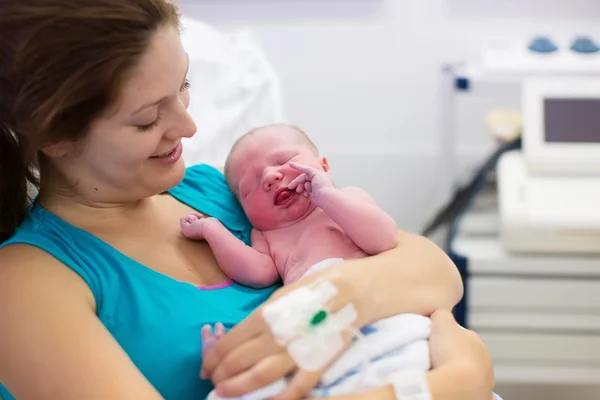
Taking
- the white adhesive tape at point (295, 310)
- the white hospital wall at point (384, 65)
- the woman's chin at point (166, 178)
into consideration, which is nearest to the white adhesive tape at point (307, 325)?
the white adhesive tape at point (295, 310)

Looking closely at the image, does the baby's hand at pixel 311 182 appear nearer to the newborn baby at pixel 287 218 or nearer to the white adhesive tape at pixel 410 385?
the newborn baby at pixel 287 218

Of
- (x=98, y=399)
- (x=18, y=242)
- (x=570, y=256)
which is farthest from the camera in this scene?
(x=570, y=256)

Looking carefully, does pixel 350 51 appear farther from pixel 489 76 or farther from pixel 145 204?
pixel 145 204

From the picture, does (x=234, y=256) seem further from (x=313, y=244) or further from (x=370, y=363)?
(x=370, y=363)

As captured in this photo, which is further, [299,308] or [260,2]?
[260,2]

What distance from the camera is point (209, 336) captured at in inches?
37.8

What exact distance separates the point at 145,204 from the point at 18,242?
9.1 inches

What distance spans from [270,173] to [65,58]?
1.30 feet

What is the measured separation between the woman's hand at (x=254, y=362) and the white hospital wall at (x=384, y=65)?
162cm

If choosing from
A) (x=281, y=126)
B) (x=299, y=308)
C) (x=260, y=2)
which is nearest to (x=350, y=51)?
(x=260, y=2)

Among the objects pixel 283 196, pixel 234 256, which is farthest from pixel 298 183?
pixel 234 256

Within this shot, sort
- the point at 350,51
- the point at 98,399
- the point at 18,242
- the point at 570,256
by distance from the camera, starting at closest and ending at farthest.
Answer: the point at 98,399 → the point at 18,242 → the point at 570,256 → the point at 350,51

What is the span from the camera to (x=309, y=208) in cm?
117

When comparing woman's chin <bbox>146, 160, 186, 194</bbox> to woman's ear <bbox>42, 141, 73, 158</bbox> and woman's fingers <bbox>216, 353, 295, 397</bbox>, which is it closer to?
woman's ear <bbox>42, 141, 73, 158</bbox>
